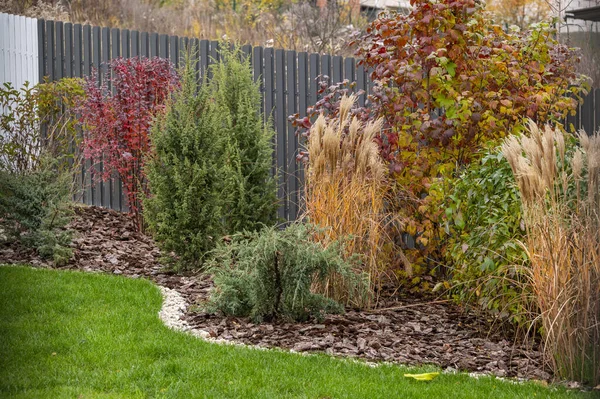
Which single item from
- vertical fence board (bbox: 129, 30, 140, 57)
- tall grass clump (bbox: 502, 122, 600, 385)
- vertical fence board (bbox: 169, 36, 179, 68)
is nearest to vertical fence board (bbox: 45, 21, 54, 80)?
vertical fence board (bbox: 129, 30, 140, 57)

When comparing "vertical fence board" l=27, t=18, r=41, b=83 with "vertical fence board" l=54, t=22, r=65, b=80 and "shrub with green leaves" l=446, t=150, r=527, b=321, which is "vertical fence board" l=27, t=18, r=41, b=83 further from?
"shrub with green leaves" l=446, t=150, r=527, b=321

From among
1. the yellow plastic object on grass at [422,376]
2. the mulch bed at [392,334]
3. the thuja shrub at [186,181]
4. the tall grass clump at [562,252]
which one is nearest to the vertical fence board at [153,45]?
the thuja shrub at [186,181]

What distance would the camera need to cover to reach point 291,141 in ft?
30.7

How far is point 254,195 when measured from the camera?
768cm

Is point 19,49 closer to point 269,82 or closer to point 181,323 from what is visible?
point 269,82

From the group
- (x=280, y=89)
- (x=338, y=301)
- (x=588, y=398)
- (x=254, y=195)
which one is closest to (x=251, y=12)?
(x=280, y=89)

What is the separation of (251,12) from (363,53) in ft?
40.6

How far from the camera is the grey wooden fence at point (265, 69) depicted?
9070 mm

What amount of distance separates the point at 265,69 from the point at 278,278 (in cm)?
448

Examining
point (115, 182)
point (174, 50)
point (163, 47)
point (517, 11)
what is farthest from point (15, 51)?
point (517, 11)

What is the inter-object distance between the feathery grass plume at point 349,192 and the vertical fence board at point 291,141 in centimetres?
290

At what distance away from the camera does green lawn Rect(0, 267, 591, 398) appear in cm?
410

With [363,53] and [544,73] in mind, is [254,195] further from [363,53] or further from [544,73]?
[544,73]

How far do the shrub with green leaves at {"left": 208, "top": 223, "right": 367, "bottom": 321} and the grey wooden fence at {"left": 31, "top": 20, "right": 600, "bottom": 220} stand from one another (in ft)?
9.26
